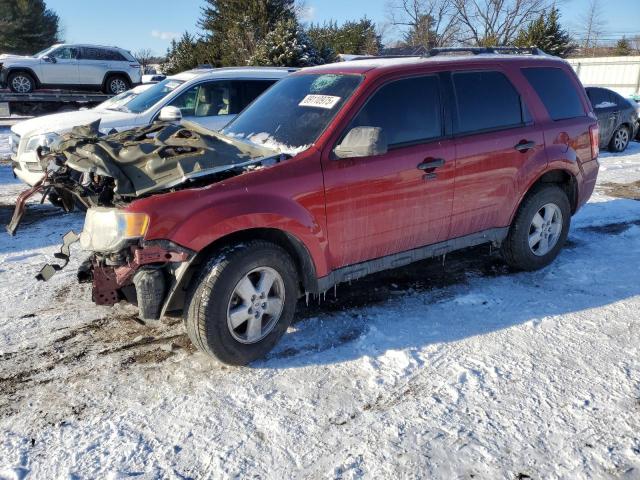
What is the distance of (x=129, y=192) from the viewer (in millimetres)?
3414

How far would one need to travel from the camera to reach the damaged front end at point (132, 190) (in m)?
3.25

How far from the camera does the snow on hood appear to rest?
298 inches

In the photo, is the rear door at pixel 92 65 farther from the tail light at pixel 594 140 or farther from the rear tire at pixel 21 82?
the tail light at pixel 594 140

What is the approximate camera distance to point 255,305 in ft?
11.7

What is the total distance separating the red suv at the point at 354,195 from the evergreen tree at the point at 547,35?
1171 inches

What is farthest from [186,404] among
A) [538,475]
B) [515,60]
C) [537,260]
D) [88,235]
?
[515,60]

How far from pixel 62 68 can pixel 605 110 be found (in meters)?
16.0

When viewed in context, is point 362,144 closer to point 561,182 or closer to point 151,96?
point 561,182

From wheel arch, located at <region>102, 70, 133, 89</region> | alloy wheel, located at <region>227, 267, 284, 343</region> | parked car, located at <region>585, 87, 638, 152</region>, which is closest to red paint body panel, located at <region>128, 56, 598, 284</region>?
alloy wheel, located at <region>227, 267, 284, 343</region>

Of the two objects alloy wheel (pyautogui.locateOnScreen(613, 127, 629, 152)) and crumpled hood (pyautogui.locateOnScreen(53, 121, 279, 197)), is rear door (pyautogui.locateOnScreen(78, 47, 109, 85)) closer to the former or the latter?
alloy wheel (pyautogui.locateOnScreen(613, 127, 629, 152))

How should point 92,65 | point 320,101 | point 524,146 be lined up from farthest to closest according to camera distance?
point 92,65 < point 524,146 < point 320,101

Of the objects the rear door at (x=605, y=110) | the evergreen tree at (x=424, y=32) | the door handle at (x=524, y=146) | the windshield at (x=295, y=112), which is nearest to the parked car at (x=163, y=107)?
the windshield at (x=295, y=112)

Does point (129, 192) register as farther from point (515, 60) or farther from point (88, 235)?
point (515, 60)

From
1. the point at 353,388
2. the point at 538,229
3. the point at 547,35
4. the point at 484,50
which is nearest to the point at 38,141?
the point at 484,50
